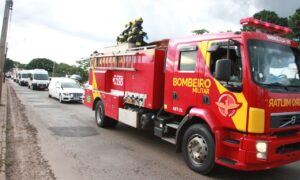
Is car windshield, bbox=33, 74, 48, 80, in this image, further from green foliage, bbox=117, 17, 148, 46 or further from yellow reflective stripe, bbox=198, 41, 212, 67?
yellow reflective stripe, bbox=198, 41, 212, 67

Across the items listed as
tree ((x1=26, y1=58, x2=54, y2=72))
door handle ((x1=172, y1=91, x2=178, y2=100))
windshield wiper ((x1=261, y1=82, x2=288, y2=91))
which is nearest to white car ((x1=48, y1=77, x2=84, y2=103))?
door handle ((x1=172, y1=91, x2=178, y2=100))

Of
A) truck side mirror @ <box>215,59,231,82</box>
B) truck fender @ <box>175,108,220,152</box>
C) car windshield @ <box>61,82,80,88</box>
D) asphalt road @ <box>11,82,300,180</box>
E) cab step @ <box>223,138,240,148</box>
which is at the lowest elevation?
asphalt road @ <box>11,82,300,180</box>

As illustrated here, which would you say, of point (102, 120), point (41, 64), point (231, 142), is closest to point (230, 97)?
point (231, 142)

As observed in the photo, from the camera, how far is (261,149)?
5.32 meters

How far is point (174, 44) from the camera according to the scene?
288 inches

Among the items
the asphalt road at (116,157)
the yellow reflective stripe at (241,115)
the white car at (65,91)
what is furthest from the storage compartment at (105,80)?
the white car at (65,91)

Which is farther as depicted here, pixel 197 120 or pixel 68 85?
pixel 68 85

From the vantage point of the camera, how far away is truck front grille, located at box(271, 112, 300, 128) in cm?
553

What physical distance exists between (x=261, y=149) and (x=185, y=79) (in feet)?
7.15

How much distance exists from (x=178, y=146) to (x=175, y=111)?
31.0 inches

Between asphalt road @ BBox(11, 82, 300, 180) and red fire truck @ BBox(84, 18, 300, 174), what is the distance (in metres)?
0.52

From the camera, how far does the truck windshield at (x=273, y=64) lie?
557 cm

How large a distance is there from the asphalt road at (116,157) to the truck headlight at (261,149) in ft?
3.65

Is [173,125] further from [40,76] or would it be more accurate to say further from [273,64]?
[40,76]
